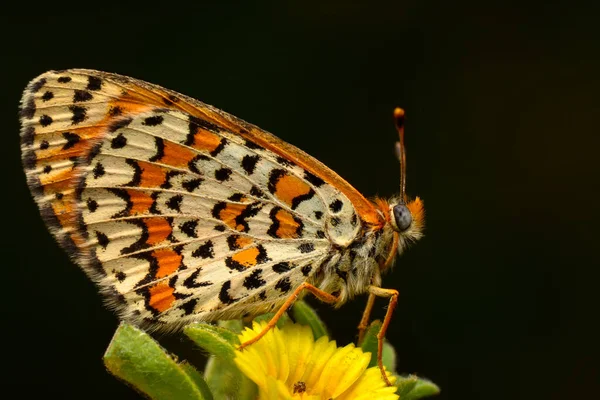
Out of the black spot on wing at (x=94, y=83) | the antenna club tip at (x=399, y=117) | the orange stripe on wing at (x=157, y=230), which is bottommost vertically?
the orange stripe on wing at (x=157, y=230)

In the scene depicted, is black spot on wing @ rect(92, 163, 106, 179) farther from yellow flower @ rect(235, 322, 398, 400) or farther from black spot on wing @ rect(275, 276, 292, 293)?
yellow flower @ rect(235, 322, 398, 400)

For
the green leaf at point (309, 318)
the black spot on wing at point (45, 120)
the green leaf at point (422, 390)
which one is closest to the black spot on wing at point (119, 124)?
the black spot on wing at point (45, 120)

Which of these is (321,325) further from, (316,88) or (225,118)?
(316,88)

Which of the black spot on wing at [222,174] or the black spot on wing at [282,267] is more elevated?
the black spot on wing at [222,174]

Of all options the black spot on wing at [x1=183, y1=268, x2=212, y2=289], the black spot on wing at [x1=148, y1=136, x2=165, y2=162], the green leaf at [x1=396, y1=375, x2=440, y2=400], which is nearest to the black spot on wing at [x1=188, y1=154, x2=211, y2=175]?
the black spot on wing at [x1=148, y1=136, x2=165, y2=162]

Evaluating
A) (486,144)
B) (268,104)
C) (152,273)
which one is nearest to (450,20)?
(486,144)

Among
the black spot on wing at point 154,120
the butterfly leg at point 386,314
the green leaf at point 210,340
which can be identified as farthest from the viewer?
the black spot on wing at point 154,120

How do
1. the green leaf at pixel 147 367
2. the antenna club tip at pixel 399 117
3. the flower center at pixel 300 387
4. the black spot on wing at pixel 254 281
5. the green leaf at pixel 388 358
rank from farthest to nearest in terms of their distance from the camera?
the antenna club tip at pixel 399 117 → the black spot on wing at pixel 254 281 → the green leaf at pixel 388 358 → the flower center at pixel 300 387 → the green leaf at pixel 147 367

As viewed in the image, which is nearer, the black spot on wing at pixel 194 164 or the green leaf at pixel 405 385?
the green leaf at pixel 405 385

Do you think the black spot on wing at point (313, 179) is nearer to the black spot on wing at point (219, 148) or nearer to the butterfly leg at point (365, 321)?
the black spot on wing at point (219, 148)
